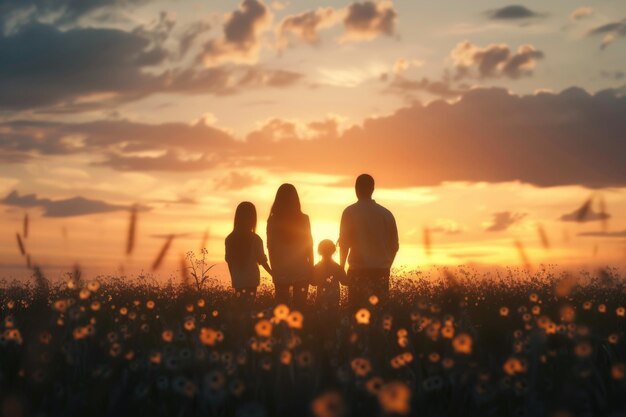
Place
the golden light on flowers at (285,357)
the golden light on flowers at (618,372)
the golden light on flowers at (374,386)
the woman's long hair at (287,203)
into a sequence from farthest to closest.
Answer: the woman's long hair at (287,203) → the golden light on flowers at (285,357) → the golden light on flowers at (618,372) → the golden light on flowers at (374,386)

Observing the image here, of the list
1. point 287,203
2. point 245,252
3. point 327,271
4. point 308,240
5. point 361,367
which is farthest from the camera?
point 245,252

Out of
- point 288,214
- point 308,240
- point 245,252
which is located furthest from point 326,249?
point 245,252

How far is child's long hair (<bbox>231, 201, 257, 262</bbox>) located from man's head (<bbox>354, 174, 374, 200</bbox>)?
1.79 m

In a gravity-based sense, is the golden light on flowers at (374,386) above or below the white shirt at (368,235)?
below

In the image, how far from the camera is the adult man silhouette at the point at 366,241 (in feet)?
37.3

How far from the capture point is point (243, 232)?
12.2 metres

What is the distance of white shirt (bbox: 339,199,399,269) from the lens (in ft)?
37.3

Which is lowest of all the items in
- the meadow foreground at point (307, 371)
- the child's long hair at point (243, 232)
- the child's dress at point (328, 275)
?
the meadow foreground at point (307, 371)

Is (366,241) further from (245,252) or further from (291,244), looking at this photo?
(245,252)

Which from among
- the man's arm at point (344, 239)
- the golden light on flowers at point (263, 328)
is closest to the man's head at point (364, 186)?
the man's arm at point (344, 239)

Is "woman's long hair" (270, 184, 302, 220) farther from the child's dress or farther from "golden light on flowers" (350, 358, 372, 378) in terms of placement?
"golden light on flowers" (350, 358, 372, 378)

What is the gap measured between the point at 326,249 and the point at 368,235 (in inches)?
43.0

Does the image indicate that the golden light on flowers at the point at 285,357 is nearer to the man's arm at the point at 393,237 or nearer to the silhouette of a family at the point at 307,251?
the silhouette of a family at the point at 307,251

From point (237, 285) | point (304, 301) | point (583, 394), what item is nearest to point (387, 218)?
point (304, 301)
